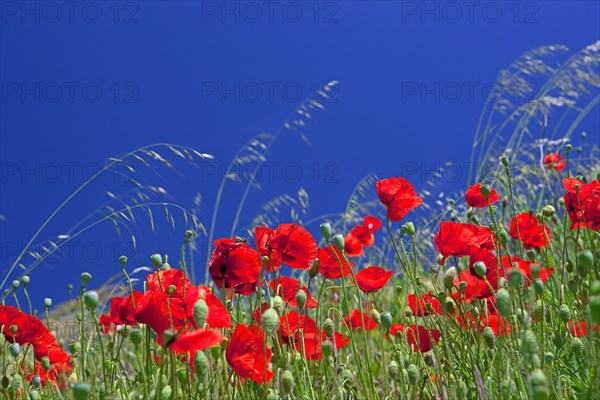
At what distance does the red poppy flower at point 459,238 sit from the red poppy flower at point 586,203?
21cm

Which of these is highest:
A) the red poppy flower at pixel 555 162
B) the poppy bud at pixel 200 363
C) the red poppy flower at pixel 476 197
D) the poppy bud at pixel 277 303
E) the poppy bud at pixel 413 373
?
the red poppy flower at pixel 476 197

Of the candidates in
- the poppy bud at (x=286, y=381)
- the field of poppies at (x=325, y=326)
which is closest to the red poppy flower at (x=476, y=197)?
the field of poppies at (x=325, y=326)

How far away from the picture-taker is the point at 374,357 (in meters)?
2.56

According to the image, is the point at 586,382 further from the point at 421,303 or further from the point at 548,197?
the point at 548,197

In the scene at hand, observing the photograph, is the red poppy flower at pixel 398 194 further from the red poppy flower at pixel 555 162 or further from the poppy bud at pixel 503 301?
the red poppy flower at pixel 555 162

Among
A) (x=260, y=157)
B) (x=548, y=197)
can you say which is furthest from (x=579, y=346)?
(x=548, y=197)

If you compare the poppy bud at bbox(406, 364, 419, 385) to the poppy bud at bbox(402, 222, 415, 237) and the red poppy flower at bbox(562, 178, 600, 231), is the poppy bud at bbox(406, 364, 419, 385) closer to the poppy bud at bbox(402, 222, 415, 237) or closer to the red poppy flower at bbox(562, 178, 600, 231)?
the poppy bud at bbox(402, 222, 415, 237)

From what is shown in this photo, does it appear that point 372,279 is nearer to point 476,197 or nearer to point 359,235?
point 476,197

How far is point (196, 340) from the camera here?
3.20 feet

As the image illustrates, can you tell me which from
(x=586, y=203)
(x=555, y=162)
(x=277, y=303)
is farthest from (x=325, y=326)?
(x=555, y=162)

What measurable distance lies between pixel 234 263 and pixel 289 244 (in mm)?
200

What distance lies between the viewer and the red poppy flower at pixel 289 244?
1.55 metres

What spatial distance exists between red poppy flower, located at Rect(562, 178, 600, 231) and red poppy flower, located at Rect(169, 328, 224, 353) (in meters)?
0.88

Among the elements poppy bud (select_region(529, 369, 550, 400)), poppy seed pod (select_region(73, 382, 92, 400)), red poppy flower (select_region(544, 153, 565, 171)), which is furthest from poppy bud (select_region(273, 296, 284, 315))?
red poppy flower (select_region(544, 153, 565, 171))
